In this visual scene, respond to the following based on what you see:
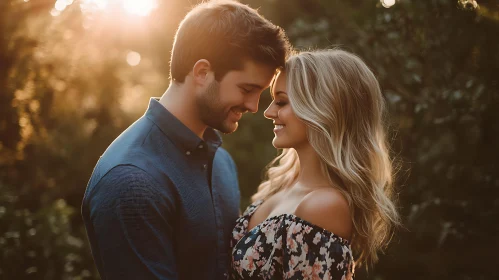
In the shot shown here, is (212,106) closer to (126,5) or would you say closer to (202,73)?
(202,73)

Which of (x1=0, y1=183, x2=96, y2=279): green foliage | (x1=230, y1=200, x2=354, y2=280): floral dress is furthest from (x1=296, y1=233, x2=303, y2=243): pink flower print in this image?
(x1=0, y1=183, x2=96, y2=279): green foliage

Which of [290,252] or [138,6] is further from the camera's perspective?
[138,6]

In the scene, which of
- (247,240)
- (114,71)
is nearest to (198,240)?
(247,240)

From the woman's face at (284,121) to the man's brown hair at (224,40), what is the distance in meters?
0.16

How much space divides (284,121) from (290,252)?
31.2 inches

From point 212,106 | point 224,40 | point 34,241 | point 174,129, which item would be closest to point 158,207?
point 174,129

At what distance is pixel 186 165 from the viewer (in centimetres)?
267

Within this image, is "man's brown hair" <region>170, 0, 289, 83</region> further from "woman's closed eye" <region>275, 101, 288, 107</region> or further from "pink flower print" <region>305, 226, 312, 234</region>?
"pink flower print" <region>305, 226, 312, 234</region>

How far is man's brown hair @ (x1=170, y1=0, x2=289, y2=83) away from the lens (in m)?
2.86

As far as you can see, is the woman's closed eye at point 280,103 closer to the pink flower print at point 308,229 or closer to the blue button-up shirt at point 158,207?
the blue button-up shirt at point 158,207

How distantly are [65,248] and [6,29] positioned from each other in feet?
6.42

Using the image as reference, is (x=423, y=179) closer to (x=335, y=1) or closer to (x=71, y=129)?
(x=335, y=1)

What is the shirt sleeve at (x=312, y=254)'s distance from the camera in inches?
100

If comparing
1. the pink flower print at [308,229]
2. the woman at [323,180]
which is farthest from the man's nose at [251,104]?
the pink flower print at [308,229]
